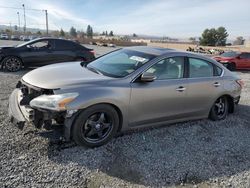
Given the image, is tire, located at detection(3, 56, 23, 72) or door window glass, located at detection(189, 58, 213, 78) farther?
tire, located at detection(3, 56, 23, 72)

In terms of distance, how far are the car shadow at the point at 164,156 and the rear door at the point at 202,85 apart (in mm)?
470

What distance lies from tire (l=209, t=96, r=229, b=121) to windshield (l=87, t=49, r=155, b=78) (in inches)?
79.1

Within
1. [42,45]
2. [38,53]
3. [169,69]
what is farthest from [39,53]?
[169,69]

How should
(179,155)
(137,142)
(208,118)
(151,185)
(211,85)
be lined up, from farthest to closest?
(208,118) < (211,85) < (137,142) < (179,155) < (151,185)

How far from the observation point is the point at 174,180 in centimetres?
346

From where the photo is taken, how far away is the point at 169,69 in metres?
4.81

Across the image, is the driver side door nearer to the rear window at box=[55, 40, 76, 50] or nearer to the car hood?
the car hood

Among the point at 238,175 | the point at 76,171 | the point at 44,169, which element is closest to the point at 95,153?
the point at 76,171

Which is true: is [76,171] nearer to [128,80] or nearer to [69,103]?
[69,103]

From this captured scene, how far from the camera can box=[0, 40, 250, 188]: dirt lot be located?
331cm

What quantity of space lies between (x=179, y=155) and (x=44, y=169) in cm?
196

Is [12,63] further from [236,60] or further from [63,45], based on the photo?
[236,60]

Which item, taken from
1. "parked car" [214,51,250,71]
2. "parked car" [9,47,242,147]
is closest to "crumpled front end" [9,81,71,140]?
"parked car" [9,47,242,147]

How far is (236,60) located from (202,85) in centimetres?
1409
